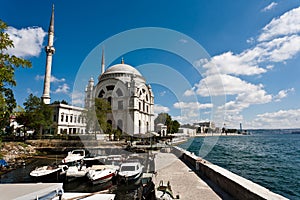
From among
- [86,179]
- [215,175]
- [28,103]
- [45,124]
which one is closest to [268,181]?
[215,175]

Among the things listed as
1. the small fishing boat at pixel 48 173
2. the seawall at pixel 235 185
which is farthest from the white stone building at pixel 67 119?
the seawall at pixel 235 185

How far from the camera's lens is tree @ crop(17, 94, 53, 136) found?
35.6m

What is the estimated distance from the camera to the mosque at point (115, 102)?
46.2m

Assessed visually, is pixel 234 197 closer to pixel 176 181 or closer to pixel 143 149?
pixel 176 181

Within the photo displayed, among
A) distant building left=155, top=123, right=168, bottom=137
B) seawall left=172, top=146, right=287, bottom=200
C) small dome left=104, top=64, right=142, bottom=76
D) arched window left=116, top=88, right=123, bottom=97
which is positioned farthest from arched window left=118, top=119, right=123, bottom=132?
seawall left=172, top=146, right=287, bottom=200

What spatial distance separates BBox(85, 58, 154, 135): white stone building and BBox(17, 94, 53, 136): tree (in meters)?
11.0

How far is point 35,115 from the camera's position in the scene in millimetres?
35906

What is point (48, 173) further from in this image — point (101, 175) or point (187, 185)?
point (187, 185)

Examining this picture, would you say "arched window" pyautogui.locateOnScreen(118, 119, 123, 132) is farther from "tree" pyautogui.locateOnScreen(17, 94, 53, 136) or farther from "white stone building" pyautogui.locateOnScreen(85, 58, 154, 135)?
"tree" pyautogui.locateOnScreen(17, 94, 53, 136)

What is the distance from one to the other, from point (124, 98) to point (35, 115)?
23.0 m

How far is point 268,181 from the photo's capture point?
15.8 meters

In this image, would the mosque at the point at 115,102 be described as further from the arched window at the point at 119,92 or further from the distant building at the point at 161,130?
the distant building at the point at 161,130

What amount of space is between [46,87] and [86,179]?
36962mm

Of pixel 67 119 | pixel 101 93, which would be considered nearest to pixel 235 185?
pixel 67 119
